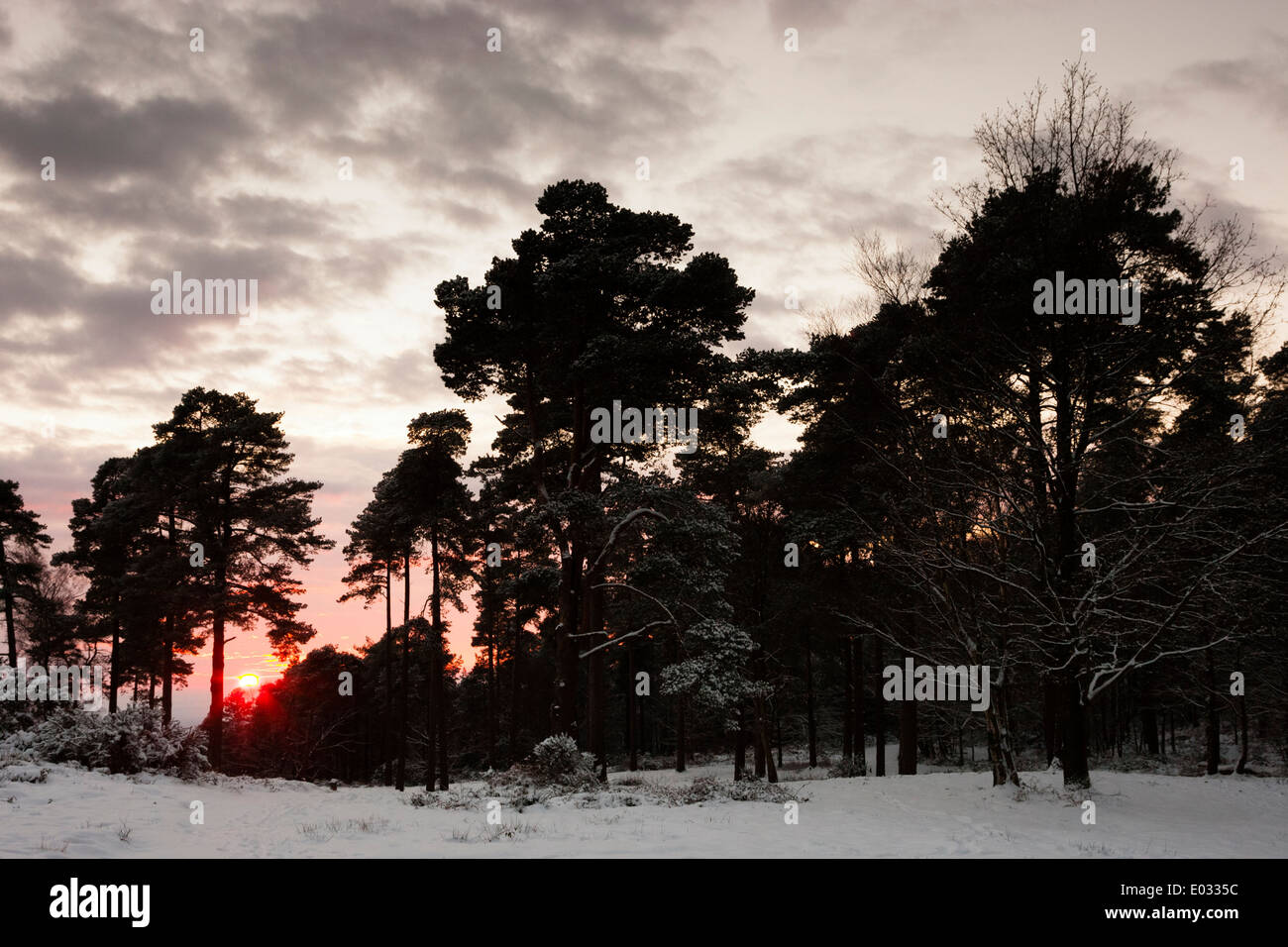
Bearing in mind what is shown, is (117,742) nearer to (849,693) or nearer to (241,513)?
(241,513)

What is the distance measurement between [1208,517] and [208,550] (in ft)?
104

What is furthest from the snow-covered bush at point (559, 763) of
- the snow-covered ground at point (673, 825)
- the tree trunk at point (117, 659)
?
the tree trunk at point (117, 659)

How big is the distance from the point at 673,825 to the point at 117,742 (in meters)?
16.7

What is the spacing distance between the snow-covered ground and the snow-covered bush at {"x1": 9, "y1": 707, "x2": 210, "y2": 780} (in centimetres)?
140

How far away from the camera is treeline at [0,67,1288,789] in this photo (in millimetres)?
15695

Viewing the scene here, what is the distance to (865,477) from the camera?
24.2 meters

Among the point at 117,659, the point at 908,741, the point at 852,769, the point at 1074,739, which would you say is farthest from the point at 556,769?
the point at 117,659

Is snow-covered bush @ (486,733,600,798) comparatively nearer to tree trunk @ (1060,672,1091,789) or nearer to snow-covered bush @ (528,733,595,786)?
snow-covered bush @ (528,733,595,786)

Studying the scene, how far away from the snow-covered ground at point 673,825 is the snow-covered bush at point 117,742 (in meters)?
1.40

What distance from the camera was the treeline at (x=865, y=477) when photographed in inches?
618

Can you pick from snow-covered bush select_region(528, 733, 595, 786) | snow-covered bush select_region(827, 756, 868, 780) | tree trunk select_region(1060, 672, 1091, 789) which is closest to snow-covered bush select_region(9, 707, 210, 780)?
snow-covered bush select_region(528, 733, 595, 786)

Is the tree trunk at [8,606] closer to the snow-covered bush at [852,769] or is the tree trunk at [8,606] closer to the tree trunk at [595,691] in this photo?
the tree trunk at [595,691]
